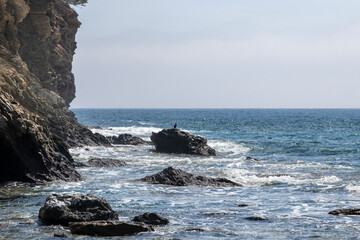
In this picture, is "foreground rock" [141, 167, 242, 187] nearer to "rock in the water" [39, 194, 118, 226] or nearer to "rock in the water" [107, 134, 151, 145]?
"rock in the water" [39, 194, 118, 226]

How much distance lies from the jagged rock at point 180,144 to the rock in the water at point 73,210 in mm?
27050

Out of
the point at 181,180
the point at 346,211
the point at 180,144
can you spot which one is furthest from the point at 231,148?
the point at 346,211

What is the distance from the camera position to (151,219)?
16.4 meters

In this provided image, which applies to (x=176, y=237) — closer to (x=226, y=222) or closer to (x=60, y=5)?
(x=226, y=222)

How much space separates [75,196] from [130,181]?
32.8 feet

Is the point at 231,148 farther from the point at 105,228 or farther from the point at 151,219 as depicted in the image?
the point at 105,228

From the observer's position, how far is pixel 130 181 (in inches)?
1043

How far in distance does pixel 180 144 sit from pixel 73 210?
1119 inches

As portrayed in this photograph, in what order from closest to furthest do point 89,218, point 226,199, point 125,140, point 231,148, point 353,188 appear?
point 89,218
point 226,199
point 353,188
point 231,148
point 125,140

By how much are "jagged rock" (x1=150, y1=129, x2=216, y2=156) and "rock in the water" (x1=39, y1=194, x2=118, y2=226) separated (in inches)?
1065

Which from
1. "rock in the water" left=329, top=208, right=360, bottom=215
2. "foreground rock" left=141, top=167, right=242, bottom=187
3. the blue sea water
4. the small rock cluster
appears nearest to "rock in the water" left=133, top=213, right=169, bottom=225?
the small rock cluster

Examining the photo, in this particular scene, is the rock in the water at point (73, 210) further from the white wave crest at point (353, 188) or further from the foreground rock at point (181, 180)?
the white wave crest at point (353, 188)

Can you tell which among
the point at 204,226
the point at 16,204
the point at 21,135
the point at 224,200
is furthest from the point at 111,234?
the point at 21,135

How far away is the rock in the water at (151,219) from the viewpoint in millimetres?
16297
